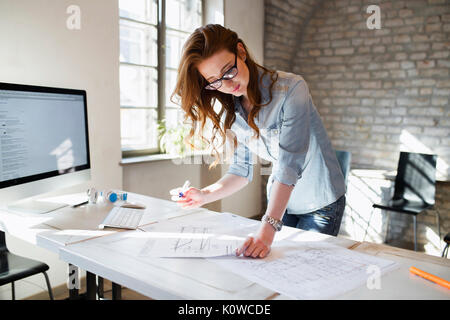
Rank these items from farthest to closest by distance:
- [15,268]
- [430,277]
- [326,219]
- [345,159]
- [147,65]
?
[147,65] < [345,159] < [15,268] < [326,219] < [430,277]

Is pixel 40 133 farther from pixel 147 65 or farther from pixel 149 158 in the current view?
pixel 147 65

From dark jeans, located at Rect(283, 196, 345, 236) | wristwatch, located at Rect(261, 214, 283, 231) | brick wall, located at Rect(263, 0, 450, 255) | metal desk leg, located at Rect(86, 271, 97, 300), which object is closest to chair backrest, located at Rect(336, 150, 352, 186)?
brick wall, located at Rect(263, 0, 450, 255)

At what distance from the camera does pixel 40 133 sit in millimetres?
1680

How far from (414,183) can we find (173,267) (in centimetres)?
319

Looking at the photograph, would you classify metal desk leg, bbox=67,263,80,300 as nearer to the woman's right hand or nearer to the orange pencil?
the woman's right hand

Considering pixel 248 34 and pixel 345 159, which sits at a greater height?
pixel 248 34

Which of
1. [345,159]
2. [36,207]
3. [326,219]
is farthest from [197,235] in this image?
[345,159]

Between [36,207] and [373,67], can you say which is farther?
[373,67]

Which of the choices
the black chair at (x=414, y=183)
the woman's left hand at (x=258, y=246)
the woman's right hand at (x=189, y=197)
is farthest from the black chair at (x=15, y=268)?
the black chair at (x=414, y=183)

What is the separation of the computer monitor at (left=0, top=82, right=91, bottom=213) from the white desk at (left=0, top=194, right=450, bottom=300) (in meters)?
0.17

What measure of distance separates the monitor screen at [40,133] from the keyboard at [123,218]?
380 mm

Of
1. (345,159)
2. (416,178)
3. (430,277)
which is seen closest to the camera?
(430,277)
